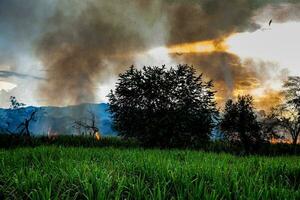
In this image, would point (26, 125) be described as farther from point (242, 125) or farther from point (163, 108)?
point (242, 125)

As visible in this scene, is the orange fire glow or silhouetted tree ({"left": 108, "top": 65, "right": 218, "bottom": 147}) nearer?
silhouetted tree ({"left": 108, "top": 65, "right": 218, "bottom": 147})

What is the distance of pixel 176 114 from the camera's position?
23.7 m

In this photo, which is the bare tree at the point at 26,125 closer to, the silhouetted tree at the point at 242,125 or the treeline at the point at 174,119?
the treeline at the point at 174,119

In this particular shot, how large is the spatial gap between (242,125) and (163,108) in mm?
5171

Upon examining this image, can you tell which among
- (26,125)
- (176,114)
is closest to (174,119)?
(176,114)

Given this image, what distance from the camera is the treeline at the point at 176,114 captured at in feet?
77.3

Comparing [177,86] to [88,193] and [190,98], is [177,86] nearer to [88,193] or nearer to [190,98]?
[190,98]

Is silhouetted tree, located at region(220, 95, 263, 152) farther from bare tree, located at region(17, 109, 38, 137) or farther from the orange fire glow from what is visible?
bare tree, located at region(17, 109, 38, 137)

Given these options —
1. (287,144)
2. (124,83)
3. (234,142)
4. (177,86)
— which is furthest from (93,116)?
(287,144)

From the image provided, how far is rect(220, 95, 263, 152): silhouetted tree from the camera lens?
25500 mm

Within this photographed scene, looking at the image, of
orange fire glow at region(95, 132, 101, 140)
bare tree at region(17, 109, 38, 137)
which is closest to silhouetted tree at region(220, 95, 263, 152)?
orange fire glow at region(95, 132, 101, 140)

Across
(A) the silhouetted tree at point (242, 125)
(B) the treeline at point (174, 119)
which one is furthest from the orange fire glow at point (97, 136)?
(A) the silhouetted tree at point (242, 125)

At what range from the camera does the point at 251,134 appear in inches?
1006

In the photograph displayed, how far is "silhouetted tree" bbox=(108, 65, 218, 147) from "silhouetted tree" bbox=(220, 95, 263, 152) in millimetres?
1656
